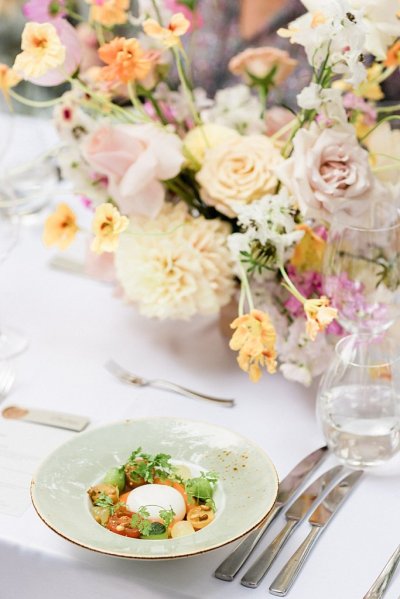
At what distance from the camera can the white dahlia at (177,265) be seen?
1.26 m

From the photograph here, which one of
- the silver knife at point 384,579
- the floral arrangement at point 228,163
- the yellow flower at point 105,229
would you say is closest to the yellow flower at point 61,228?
the floral arrangement at point 228,163

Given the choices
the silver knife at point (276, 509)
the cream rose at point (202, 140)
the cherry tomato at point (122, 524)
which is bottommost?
the silver knife at point (276, 509)

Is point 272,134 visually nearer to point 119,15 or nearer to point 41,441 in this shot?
point 119,15

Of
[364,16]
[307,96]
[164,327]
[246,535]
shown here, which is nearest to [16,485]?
[246,535]

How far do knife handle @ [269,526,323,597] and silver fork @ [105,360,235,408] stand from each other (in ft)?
0.96

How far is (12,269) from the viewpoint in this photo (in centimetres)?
163

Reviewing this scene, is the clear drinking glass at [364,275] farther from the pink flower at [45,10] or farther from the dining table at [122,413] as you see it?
the pink flower at [45,10]

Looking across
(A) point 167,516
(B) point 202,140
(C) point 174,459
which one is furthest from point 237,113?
(A) point 167,516

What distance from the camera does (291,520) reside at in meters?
1.03

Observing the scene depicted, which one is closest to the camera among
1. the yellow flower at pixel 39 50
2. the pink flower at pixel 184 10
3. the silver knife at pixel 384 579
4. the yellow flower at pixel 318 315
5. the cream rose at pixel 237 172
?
the silver knife at pixel 384 579

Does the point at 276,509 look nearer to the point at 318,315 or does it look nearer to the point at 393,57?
the point at 318,315

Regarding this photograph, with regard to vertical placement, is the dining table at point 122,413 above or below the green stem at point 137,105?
below

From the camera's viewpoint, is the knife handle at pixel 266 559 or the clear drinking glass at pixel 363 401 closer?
the knife handle at pixel 266 559

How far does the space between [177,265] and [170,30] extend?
30 centimetres
